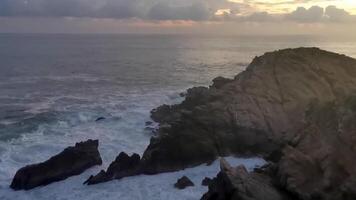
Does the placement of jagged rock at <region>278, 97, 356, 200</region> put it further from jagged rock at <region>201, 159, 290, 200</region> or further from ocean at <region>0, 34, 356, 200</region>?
ocean at <region>0, 34, 356, 200</region>

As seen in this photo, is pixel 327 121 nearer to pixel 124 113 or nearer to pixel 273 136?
pixel 273 136

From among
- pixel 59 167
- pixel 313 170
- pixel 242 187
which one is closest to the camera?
pixel 242 187

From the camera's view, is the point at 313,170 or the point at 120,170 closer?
the point at 313,170

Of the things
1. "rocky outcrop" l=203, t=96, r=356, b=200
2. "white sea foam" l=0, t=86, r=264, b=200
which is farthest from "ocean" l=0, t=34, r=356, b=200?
"rocky outcrop" l=203, t=96, r=356, b=200

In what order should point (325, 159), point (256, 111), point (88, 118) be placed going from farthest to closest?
point (88, 118) → point (256, 111) → point (325, 159)

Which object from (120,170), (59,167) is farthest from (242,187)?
(59,167)

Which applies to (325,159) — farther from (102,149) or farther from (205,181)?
(102,149)

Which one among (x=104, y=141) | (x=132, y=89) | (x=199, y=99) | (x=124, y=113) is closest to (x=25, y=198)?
(x=104, y=141)
